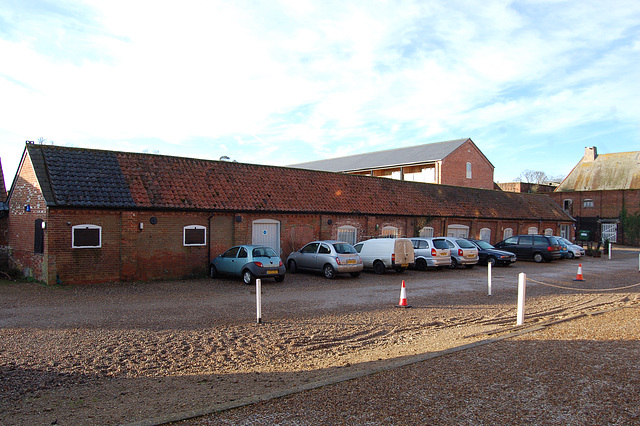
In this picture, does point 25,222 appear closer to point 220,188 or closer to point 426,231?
point 220,188

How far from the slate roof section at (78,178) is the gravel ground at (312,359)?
365cm

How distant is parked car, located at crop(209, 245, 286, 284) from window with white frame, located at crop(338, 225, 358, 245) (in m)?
7.76

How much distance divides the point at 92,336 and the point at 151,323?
4.68 ft

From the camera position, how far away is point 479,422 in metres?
5.09

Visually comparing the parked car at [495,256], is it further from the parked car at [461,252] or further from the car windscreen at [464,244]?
the parked car at [461,252]

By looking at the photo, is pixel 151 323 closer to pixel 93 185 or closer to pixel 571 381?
pixel 571 381

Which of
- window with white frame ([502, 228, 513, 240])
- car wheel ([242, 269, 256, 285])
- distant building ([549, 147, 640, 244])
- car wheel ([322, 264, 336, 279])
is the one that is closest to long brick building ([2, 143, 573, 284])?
car wheel ([242, 269, 256, 285])

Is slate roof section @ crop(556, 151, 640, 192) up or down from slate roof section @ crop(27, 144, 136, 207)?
up

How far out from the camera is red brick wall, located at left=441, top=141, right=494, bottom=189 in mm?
44906

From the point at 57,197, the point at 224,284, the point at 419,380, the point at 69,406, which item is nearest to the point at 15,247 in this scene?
the point at 57,197

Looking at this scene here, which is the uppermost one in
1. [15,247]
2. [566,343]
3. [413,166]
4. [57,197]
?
[413,166]

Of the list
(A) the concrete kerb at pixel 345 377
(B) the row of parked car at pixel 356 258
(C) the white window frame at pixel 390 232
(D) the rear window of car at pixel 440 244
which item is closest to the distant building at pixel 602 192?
(C) the white window frame at pixel 390 232

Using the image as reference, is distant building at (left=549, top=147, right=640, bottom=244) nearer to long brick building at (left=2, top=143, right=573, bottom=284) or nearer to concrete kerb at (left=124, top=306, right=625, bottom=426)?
long brick building at (left=2, top=143, right=573, bottom=284)

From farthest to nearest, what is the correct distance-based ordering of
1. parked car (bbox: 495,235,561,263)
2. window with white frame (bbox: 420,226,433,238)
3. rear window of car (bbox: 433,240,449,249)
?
window with white frame (bbox: 420,226,433,238) < parked car (bbox: 495,235,561,263) < rear window of car (bbox: 433,240,449,249)
